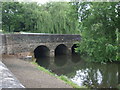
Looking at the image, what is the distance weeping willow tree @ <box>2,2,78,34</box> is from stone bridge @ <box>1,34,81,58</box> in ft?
6.11

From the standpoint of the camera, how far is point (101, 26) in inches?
322

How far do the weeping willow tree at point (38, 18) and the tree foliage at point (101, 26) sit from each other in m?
9.84

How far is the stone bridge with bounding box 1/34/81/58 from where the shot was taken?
1493 cm

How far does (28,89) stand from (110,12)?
434 centimetres

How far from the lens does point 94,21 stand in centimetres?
852

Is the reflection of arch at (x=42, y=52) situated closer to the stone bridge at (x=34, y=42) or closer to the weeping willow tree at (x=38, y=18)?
the stone bridge at (x=34, y=42)

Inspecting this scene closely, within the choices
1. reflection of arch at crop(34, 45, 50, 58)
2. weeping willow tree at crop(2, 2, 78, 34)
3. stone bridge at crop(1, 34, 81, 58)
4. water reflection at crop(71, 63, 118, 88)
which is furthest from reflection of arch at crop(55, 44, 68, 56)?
water reflection at crop(71, 63, 118, 88)

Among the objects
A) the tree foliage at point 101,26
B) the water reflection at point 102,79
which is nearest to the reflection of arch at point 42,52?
the water reflection at point 102,79

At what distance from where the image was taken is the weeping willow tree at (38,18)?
20031 mm

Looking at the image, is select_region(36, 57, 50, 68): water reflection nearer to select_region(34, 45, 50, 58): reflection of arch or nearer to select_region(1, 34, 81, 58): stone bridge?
select_region(1, 34, 81, 58): stone bridge

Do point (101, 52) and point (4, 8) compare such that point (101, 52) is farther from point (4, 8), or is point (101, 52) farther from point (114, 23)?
point (4, 8)

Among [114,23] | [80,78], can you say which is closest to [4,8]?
[80,78]

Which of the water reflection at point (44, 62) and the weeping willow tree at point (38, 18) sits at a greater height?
the weeping willow tree at point (38, 18)

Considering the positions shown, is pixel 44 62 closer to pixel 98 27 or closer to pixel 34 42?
pixel 34 42
